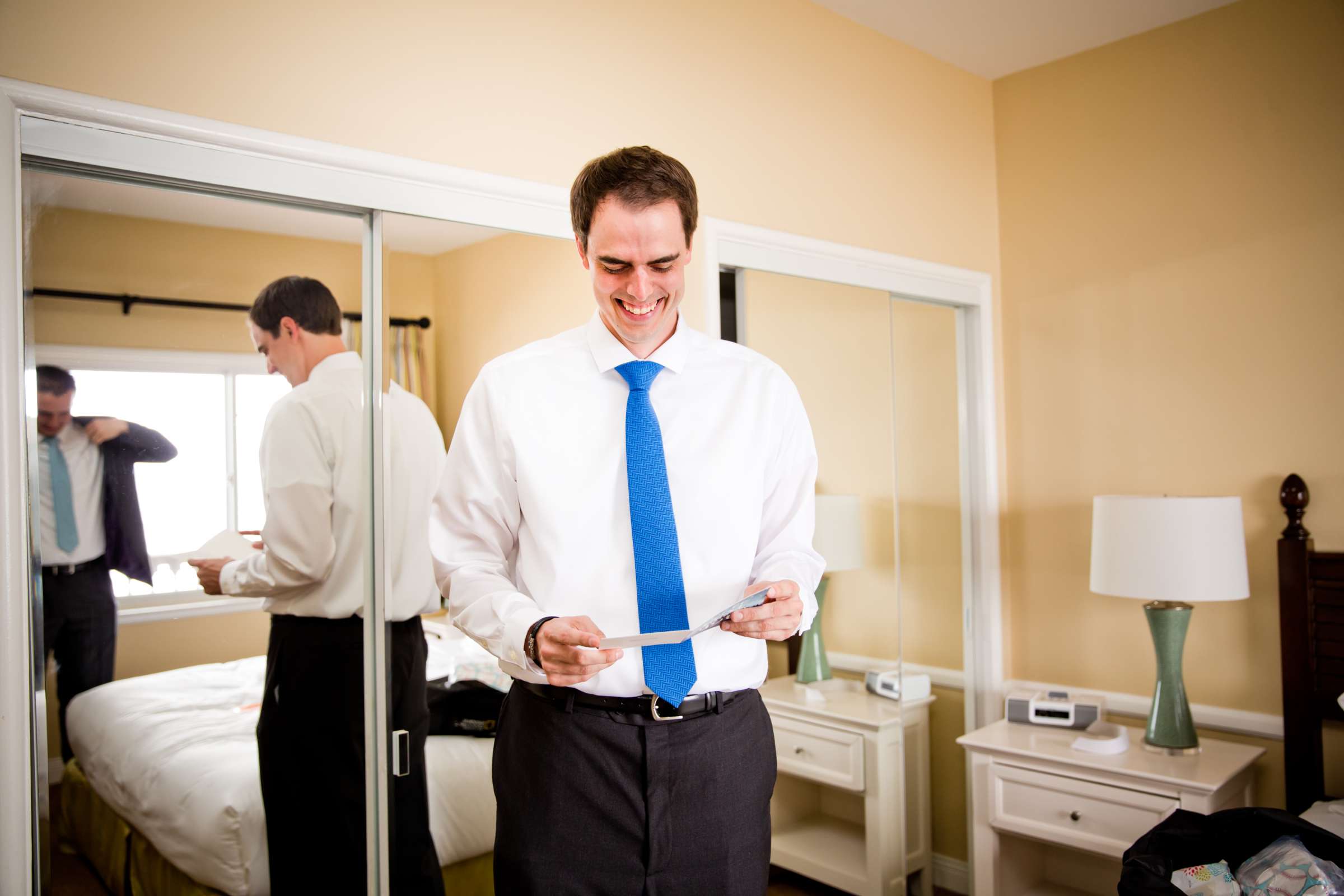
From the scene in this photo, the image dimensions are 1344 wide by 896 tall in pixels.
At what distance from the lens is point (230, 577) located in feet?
5.34

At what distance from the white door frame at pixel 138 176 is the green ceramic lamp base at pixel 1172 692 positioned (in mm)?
1445

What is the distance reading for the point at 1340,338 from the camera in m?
2.56

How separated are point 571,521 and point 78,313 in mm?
835

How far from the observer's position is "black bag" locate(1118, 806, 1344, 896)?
1910 millimetres

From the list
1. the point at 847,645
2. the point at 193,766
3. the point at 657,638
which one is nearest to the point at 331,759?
the point at 193,766

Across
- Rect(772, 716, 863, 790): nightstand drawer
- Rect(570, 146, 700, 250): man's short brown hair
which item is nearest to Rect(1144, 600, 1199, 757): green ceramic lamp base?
Rect(772, 716, 863, 790): nightstand drawer

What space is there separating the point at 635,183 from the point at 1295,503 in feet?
6.97

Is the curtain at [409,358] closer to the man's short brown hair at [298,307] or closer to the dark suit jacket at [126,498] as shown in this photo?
the man's short brown hair at [298,307]

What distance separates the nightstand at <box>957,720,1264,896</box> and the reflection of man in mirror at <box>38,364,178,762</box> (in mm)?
2162

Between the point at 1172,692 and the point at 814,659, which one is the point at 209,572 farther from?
the point at 1172,692

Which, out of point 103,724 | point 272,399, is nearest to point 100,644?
point 103,724

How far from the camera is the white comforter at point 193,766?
1.54 m

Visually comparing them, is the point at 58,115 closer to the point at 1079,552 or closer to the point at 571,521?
the point at 571,521

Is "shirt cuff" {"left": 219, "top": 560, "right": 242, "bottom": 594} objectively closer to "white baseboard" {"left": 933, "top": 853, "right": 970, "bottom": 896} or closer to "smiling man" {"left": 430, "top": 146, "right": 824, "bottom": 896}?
"smiling man" {"left": 430, "top": 146, "right": 824, "bottom": 896}
